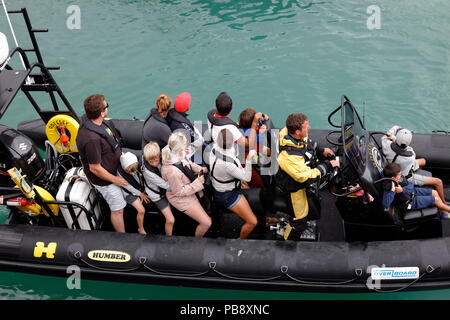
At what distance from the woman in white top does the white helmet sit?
1.37m

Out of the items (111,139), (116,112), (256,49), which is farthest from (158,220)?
(256,49)

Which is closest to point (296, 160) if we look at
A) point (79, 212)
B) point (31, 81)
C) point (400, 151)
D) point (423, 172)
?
point (400, 151)

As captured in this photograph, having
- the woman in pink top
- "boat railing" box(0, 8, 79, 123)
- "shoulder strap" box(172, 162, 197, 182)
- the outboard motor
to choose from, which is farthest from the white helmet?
the outboard motor

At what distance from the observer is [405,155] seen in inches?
169

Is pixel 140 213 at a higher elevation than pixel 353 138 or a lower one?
lower

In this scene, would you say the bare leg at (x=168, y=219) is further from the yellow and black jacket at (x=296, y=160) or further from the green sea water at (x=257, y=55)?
the green sea water at (x=257, y=55)

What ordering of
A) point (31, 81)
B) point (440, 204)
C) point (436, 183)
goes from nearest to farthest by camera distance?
point (440, 204) → point (436, 183) → point (31, 81)

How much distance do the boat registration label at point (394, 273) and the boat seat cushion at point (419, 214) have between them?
49cm

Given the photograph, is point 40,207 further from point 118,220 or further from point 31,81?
point 31,81

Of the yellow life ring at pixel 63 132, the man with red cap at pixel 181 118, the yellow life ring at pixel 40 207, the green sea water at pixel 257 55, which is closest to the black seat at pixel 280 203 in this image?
the man with red cap at pixel 181 118

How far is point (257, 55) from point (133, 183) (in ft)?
16.8

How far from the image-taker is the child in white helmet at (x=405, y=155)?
4.29 metres

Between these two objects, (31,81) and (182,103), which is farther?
(31,81)
